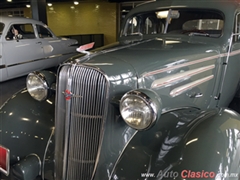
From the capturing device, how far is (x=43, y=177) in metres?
1.94

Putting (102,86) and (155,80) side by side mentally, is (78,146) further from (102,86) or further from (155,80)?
(155,80)

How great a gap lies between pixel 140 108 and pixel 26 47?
605 cm

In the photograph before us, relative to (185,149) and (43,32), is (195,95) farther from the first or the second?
(43,32)

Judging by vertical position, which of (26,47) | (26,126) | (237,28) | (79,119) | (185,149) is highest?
(237,28)

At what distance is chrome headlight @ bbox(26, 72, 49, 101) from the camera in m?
2.04

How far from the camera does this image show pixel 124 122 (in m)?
1.74

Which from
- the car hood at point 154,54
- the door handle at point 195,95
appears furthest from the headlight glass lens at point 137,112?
→ the door handle at point 195,95

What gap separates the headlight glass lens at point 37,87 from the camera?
6.70ft

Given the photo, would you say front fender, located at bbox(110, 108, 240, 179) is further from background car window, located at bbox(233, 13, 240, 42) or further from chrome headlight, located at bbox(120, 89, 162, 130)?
background car window, located at bbox(233, 13, 240, 42)

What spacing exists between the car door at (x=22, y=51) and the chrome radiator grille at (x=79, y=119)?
517 centimetres

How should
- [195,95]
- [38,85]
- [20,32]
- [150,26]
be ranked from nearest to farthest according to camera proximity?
[38,85] < [195,95] < [150,26] < [20,32]

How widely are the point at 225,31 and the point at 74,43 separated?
6587 millimetres

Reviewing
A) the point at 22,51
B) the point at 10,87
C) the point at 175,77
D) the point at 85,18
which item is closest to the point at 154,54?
the point at 175,77

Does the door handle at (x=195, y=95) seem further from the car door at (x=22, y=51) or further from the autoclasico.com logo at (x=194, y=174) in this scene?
the car door at (x=22, y=51)
